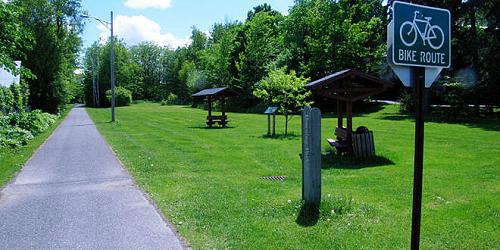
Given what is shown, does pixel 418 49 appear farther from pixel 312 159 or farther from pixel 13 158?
pixel 13 158

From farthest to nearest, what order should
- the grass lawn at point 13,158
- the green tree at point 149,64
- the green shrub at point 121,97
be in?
the green tree at point 149,64 < the green shrub at point 121,97 < the grass lawn at point 13,158

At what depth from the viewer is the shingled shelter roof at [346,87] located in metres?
12.7

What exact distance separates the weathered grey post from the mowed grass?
0.24 meters

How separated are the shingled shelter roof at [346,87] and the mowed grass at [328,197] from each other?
5.90 feet

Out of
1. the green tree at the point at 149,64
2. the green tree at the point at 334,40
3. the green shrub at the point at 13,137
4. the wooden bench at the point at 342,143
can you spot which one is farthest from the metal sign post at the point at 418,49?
the green tree at the point at 149,64

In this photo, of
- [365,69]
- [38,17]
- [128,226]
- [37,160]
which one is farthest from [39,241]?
[38,17]

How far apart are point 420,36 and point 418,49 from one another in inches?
4.3

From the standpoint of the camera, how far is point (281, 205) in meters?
6.96

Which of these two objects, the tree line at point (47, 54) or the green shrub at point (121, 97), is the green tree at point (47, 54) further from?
the green shrub at point (121, 97)

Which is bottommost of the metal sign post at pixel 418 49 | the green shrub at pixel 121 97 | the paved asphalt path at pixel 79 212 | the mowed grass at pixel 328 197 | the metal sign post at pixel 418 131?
the paved asphalt path at pixel 79 212

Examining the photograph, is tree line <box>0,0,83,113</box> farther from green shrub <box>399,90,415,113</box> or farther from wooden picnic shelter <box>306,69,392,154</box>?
wooden picnic shelter <box>306,69,392,154</box>

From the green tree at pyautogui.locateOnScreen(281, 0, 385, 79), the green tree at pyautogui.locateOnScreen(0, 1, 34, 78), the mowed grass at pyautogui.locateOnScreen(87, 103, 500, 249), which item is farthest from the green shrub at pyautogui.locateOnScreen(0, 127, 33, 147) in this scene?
the green tree at pyautogui.locateOnScreen(281, 0, 385, 79)

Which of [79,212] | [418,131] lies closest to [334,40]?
[79,212]

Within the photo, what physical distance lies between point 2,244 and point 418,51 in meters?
5.20
